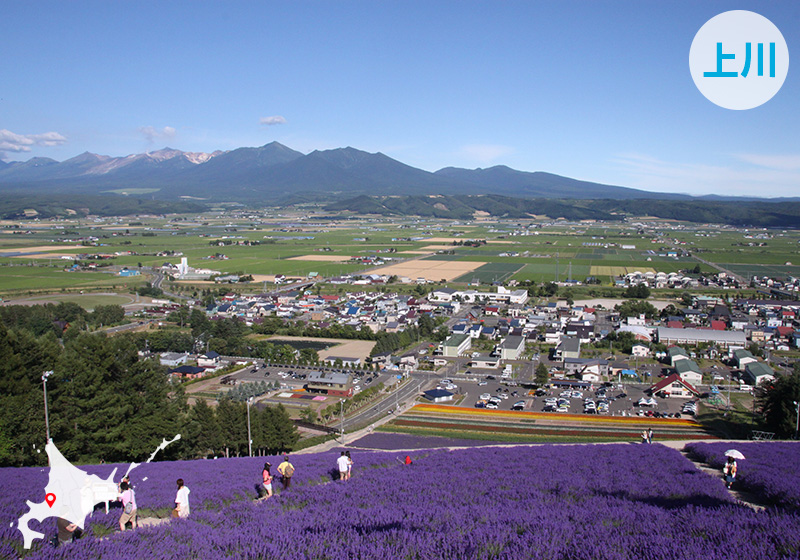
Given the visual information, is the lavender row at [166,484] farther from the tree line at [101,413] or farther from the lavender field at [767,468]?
the lavender field at [767,468]

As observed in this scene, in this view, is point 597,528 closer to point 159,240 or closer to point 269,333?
point 269,333

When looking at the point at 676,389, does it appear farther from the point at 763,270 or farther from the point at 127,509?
the point at 763,270

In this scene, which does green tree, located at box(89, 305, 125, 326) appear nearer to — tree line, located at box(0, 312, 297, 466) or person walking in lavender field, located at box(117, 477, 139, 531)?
tree line, located at box(0, 312, 297, 466)

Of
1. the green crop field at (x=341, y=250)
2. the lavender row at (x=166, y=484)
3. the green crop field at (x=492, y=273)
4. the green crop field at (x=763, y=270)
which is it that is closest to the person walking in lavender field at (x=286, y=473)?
the lavender row at (x=166, y=484)

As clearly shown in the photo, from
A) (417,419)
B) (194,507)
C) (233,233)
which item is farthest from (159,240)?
(194,507)

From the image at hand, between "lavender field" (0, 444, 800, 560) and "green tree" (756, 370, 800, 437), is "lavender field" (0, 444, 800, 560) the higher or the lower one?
the higher one

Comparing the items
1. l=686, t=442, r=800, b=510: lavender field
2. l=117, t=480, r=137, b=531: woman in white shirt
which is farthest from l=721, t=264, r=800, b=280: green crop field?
l=117, t=480, r=137, b=531: woman in white shirt
